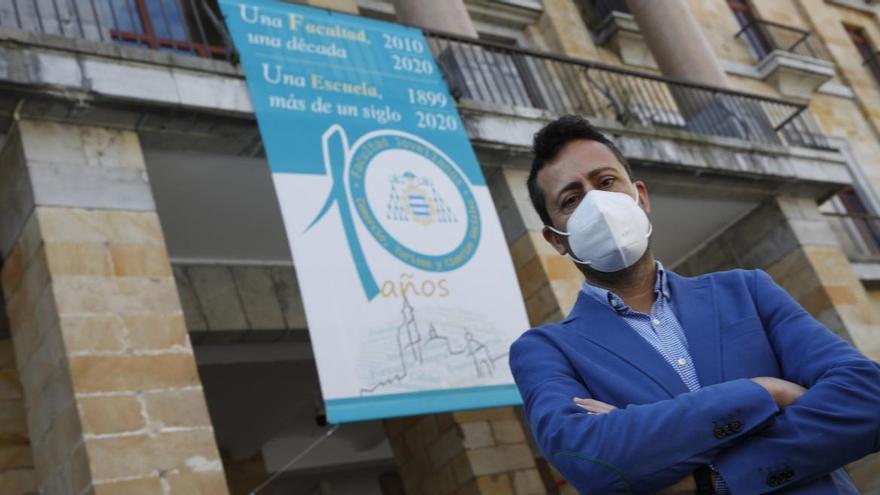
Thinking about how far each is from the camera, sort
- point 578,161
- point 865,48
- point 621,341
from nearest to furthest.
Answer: point 621,341, point 578,161, point 865,48

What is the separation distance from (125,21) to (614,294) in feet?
23.6

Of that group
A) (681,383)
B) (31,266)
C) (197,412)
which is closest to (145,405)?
(197,412)

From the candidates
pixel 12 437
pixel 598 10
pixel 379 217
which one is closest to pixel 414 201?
pixel 379 217

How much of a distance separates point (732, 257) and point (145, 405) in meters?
7.78

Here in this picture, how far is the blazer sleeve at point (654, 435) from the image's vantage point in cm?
183

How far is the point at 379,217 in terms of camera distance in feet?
22.9

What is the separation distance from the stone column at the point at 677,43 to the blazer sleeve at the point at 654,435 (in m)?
10.0

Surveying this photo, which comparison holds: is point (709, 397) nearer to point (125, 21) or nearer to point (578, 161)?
point (578, 161)

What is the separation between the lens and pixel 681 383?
201cm

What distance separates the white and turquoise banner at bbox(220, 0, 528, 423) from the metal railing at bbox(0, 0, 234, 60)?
612 millimetres

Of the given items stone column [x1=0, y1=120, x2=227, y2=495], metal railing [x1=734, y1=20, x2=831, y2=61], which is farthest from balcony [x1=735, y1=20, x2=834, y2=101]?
stone column [x1=0, y1=120, x2=227, y2=495]

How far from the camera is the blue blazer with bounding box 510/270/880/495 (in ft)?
→ 6.01

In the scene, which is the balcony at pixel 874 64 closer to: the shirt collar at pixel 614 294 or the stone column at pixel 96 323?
the stone column at pixel 96 323

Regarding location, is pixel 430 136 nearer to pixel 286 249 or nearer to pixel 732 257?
pixel 286 249
